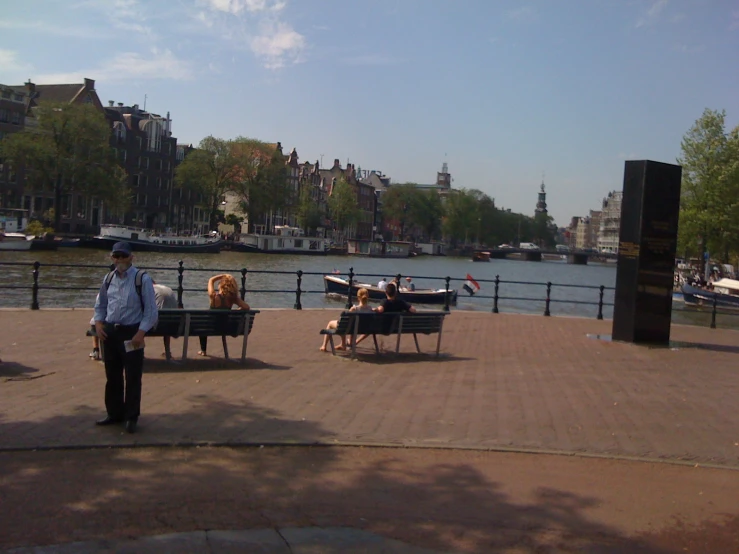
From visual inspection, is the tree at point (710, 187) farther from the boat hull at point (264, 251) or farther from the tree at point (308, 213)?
the tree at point (308, 213)

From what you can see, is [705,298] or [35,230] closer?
[705,298]

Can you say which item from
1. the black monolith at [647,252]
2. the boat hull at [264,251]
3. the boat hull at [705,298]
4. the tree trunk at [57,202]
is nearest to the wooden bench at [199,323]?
the black monolith at [647,252]

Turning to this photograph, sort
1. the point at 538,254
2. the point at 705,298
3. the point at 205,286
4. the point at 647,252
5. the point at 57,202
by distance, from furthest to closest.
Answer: the point at 538,254
the point at 57,202
the point at 705,298
the point at 205,286
the point at 647,252

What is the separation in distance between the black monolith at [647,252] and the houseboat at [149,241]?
52.0 m

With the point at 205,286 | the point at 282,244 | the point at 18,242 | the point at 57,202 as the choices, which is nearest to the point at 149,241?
the point at 57,202

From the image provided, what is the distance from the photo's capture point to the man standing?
22.1 feet

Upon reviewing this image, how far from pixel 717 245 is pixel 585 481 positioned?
4969 centimetres

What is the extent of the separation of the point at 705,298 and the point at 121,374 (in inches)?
1561

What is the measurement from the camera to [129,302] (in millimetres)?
6816

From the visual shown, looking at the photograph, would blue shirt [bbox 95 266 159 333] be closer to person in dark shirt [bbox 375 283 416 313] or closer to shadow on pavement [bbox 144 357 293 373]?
shadow on pavement [bbox 144 357 293 373]

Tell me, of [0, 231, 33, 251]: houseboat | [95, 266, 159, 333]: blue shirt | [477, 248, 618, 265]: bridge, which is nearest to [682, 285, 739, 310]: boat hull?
[95, 266, 159, 333]: blue shirt

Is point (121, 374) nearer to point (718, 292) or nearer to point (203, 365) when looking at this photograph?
point (203, 365)

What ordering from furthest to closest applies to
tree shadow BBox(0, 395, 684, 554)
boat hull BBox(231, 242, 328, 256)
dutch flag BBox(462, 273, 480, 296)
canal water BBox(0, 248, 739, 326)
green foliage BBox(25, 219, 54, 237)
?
boat hull BBox(231, 242, 328, 256) < green foliage BBox(25, 219, 54, 237) < dutch flag BBox(462, 273, 480, 296) < canal water BBox(0, 248, 739, 326) < tree shadow BBox(0, 395, 684, 554)

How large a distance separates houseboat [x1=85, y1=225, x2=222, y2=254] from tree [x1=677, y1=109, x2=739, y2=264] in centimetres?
4073
